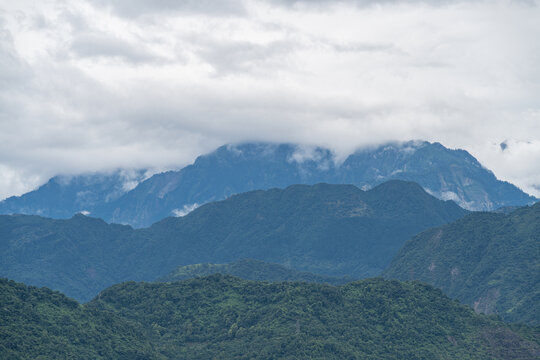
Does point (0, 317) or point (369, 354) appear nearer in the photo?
point (0, 317)

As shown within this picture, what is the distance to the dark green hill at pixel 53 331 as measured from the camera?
172375 mm

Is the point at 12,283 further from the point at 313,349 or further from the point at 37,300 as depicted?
the point at 313,349

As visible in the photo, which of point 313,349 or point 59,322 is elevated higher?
point 59,322

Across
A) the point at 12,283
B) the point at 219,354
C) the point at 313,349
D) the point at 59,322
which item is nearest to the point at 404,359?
the point at 313,349

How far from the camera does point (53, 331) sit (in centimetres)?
18462

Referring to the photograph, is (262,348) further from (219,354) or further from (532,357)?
(532,357)

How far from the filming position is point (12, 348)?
548 feet

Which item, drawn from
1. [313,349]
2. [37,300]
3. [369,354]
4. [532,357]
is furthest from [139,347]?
[532,357]

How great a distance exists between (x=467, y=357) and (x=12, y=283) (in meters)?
106

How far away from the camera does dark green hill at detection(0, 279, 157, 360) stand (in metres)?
172

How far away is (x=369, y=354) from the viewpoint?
19775cm

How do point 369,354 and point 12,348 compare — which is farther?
point 369,354

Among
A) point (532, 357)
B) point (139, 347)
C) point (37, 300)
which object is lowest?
point (532, 357)

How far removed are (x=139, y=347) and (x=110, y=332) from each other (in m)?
7.48
